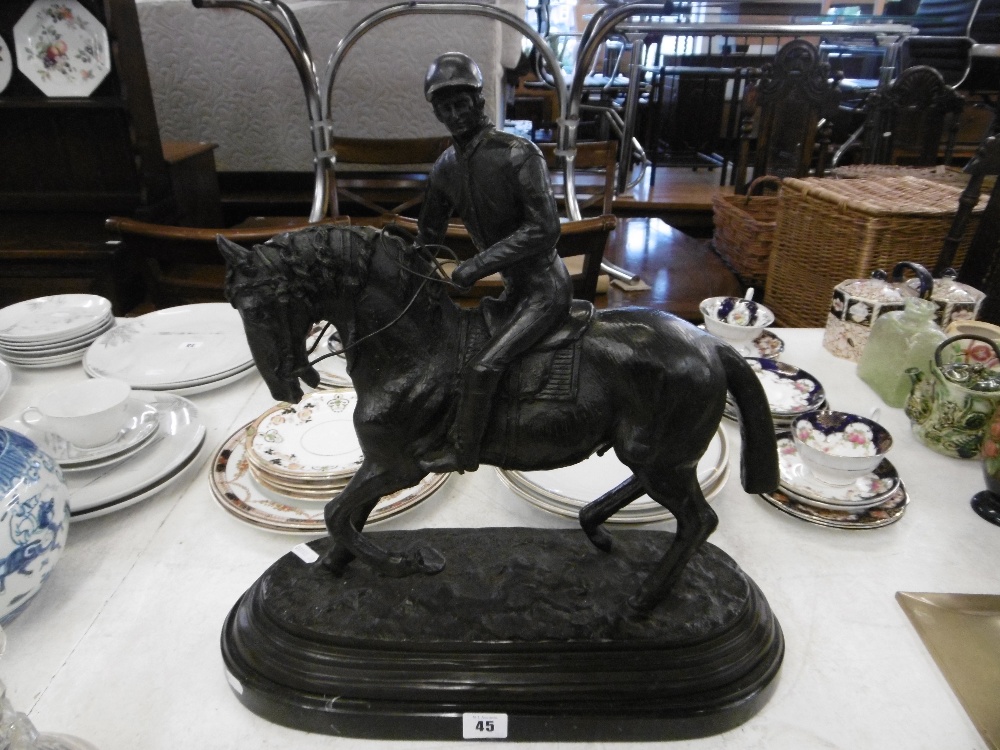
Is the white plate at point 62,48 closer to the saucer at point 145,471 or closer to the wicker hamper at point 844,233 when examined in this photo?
the saucer at point 145,471

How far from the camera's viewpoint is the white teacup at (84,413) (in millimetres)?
1018

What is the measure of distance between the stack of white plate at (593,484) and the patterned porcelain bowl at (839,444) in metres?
0.13

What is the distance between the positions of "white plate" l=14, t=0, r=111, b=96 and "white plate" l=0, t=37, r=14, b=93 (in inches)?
1.3

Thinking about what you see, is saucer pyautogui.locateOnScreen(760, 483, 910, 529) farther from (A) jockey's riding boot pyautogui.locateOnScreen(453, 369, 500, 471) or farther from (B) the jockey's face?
(B) the jockey's face

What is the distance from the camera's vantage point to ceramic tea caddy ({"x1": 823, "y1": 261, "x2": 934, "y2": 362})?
1.43 meters

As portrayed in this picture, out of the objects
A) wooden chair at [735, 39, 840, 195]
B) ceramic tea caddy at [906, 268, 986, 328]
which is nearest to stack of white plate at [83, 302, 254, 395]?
ceramic tea caddy at [906, 268, 986, 328]

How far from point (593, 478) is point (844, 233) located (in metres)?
1.35

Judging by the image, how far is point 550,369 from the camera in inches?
28.9

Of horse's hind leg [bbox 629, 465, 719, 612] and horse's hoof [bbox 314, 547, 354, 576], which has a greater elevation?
horse's hind leg [bbox 629, 465, 719, 612]

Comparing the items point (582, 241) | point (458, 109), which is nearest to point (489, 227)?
point (458, 109)

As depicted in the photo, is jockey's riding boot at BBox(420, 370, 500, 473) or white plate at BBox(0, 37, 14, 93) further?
white plate at BBox(0, 37, 14, 93)

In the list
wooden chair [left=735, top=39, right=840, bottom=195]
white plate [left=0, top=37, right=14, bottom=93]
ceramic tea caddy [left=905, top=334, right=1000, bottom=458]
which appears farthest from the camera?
wooden chair [left=735, top=39, right=840, bottom=195]

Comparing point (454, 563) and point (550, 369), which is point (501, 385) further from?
point (454, 563)

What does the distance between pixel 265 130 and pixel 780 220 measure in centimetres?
206
